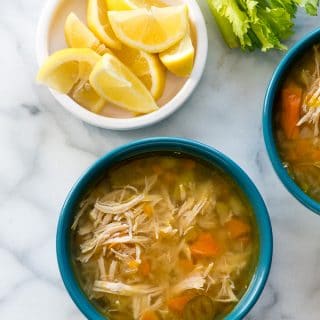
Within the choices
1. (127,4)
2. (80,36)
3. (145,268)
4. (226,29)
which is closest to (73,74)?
(80,36)

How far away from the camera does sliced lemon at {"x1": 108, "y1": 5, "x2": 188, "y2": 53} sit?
1988 millimetres

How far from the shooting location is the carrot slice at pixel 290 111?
6.34ft

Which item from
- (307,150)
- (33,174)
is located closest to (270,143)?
(307,150)

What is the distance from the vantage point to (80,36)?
201 cm

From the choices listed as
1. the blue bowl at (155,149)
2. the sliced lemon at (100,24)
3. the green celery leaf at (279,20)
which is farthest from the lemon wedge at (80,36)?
the green celery leaf at (279,20)

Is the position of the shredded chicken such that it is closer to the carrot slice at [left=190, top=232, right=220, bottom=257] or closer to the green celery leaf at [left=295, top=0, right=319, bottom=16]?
the carrot slice at [left=190, top=232, right=220, bottom=257]

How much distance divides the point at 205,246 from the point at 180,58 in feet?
1.35

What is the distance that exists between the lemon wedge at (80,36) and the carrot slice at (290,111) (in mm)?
413

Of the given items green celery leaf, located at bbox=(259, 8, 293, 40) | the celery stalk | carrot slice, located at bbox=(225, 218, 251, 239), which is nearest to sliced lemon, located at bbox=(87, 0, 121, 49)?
the celery stalk

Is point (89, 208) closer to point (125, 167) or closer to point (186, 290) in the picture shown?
point (125, 167)

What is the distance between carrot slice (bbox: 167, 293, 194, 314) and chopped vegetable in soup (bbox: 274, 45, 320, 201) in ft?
1.11

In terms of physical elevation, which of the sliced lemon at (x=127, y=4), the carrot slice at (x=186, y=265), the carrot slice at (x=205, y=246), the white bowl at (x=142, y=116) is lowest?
the carrot slice at (x=186, y=265)

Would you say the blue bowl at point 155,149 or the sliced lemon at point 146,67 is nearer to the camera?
the blue bowl at point 155,149

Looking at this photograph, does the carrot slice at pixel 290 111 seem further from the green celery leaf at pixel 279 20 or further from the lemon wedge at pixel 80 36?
the lemon wedge at pixel 80 36
